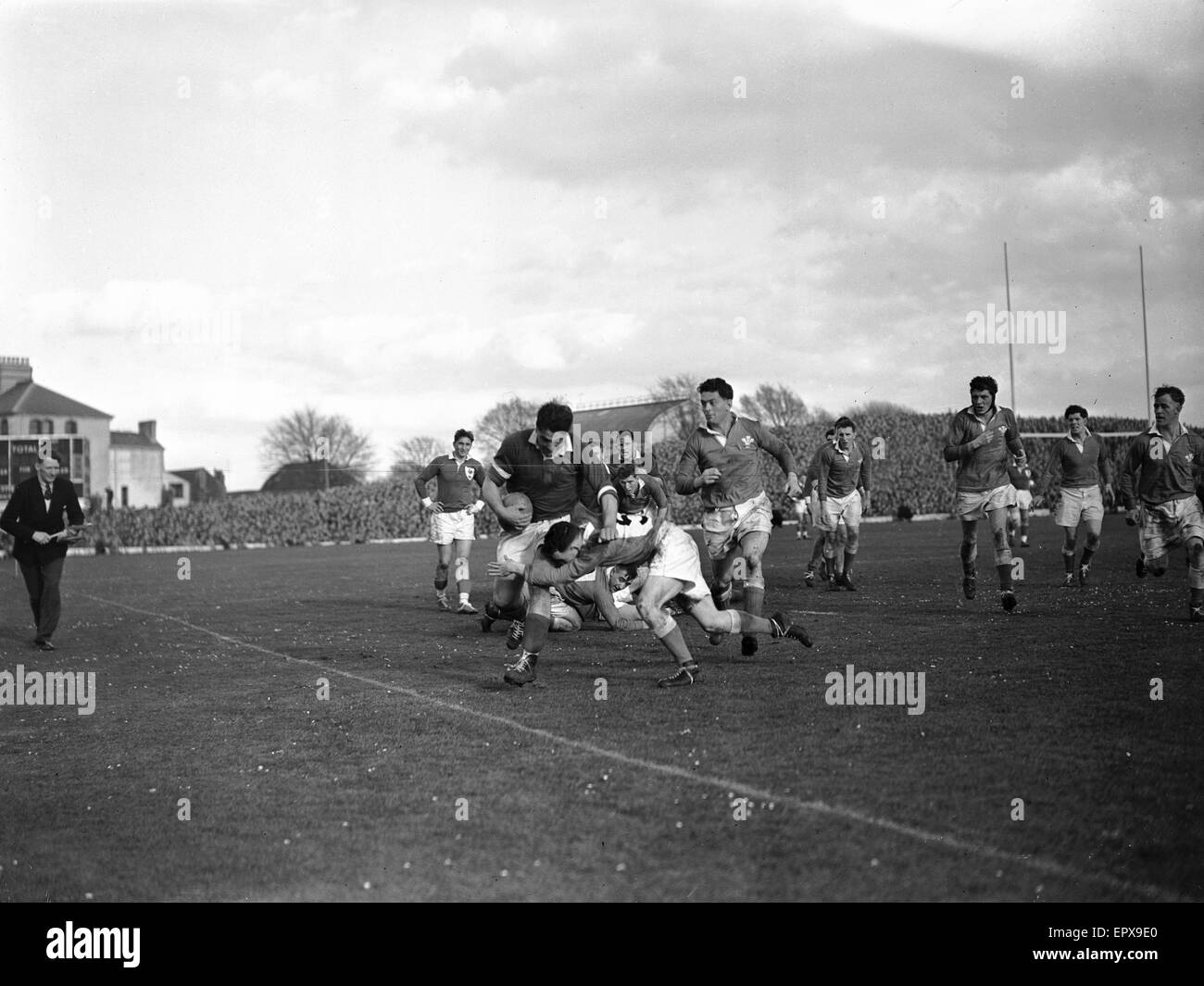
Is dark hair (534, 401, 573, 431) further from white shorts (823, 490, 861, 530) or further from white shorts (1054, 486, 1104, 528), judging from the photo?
white shorts (1054, 486, 1104, 528)

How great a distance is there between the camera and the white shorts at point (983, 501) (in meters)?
13.4

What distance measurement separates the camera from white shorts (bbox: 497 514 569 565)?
10.5m

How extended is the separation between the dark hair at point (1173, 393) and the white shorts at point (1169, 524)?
983 mm

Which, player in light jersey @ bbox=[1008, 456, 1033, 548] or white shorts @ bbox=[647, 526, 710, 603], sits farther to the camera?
player in light jersey @ bbox=[1008, 456, 1033, 548]

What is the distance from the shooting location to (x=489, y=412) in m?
88.4

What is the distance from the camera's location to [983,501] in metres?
13.5

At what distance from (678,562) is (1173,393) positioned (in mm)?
6354

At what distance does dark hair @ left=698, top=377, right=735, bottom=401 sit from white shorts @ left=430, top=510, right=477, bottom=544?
6.04m

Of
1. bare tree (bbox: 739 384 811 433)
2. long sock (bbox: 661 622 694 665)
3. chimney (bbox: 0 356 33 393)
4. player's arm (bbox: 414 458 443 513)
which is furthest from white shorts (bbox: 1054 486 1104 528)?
chimney (bbox: 0 356 33 393)

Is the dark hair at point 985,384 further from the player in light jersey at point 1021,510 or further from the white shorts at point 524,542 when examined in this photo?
the player in light jersey at point 1021,510

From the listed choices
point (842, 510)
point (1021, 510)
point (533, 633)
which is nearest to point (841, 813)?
point (533, 633)

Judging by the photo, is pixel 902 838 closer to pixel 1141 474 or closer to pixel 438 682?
pixel 438 682

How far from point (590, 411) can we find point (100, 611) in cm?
6015
